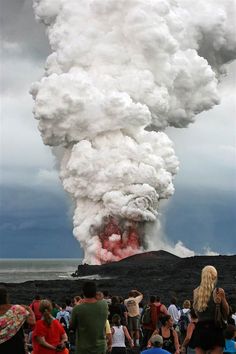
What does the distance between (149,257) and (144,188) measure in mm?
8064

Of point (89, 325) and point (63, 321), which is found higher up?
point (63, 321)

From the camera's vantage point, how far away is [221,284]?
52031mm

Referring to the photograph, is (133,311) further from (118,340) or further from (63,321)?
(118,340)

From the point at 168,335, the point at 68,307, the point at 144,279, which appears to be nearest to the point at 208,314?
the point at 168,335

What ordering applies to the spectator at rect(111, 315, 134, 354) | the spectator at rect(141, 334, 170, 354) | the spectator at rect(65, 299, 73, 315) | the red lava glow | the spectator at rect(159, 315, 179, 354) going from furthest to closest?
the red lava glow < the spectator at rect(65, 299, 73, 315) < the spectator at rect(111, 315, 134, 354) < the spectator at rect(159, 315, 179, 354) < the spectator at rect(141, 334, 170, 354)

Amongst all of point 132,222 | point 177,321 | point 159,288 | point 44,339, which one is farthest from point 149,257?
point 44,339

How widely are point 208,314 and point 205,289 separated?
13.2 inches

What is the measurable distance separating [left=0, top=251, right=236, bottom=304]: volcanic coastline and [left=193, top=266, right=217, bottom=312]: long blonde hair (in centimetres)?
2470

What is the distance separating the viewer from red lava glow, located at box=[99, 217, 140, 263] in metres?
88.8

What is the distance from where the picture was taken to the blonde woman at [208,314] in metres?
9.60

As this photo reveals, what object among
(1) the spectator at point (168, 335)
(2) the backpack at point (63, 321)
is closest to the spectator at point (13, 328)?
(1) the spectator at point (168, 335)

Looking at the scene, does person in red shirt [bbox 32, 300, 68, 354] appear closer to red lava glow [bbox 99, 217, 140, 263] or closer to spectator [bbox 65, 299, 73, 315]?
spectator [bbox 65, 299, 73, 315]

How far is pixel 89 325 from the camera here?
32.4 ft

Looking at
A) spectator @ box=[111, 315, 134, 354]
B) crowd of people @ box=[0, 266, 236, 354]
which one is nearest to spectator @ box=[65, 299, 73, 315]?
spectator @ box=[111, 315, 134, 354]
